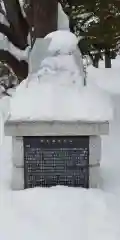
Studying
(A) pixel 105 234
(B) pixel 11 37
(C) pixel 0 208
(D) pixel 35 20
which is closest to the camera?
(A) pixel 105 234

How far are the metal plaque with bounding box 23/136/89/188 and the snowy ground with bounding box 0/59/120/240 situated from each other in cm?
12

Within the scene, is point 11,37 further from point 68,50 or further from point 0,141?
A: point 68,50

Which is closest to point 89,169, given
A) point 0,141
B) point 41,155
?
point 41,155

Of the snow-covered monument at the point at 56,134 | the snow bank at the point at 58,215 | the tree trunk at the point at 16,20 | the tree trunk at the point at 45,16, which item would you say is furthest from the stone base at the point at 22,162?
the tree trunk at the point at 16,20

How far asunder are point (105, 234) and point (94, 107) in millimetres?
1182

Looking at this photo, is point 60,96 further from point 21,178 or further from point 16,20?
point 16,20

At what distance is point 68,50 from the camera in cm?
432

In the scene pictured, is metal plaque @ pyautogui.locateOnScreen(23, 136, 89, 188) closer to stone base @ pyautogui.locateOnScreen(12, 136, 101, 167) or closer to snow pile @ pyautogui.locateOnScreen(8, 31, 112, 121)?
stone base @ pyautogui.locateOnScreen(12, 136, 101, 167)

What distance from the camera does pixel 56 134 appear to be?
390cm

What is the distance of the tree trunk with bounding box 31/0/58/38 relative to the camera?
718 centimetres

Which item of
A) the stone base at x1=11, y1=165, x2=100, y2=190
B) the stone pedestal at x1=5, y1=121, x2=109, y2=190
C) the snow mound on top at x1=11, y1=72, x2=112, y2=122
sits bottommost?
the stone base at x1=11, y1=165, x2=100, y2=190

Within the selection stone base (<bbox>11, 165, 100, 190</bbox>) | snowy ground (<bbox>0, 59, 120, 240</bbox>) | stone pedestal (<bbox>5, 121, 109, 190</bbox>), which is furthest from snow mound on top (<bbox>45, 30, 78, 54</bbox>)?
snowy ground (<bbox>0, 59, 120, 240</bbox>)

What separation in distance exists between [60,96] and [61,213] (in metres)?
1.03

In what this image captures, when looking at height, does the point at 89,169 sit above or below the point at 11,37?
below
